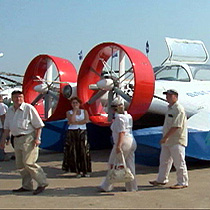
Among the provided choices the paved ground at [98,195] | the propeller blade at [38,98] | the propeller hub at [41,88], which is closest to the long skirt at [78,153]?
the paved ground at [98,195]

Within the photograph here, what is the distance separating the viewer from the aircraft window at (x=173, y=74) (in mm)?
9023

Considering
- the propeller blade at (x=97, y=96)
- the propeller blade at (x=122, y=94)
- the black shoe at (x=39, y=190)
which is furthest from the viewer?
the propeller blade at (x=97, y=96)

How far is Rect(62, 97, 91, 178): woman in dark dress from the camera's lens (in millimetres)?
6461

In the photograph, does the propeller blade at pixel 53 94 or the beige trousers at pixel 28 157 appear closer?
the beige trousers at pixel 28 157

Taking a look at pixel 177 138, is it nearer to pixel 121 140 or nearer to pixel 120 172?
pixel 121 140

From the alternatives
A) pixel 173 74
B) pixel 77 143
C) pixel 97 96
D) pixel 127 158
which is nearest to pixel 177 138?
pixel 127 158

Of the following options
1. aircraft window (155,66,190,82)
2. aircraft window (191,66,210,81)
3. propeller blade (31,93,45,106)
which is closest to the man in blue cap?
aircraft window (155,66,190,82)

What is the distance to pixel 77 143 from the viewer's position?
Answer: 6.54 meters

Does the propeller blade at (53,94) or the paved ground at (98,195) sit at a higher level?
the propeller blade at (53,94)

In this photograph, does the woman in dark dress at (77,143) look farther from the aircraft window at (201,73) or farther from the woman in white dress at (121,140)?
the aircraft window at (201,73)

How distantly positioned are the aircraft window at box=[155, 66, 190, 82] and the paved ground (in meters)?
2.76

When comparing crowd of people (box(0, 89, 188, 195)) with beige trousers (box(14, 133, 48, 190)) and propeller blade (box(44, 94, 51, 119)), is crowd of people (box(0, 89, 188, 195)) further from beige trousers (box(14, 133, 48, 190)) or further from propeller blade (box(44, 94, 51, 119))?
propeller blade (box(44, 94, 51, 119))

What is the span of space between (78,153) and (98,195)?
154 cm

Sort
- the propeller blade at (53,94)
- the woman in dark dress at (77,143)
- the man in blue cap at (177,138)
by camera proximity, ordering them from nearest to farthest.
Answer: the man in blue cap at (177,138)
the woman in dark dress at (77,143)
the propeller blade at (53,94)
